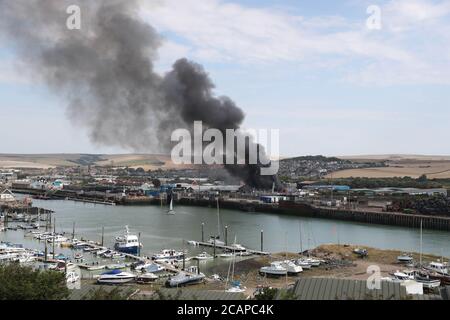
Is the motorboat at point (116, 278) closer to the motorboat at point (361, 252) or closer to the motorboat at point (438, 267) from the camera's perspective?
the motorboat at point (361, 252)

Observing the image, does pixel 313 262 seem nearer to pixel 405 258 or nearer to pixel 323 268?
pixel 323 268

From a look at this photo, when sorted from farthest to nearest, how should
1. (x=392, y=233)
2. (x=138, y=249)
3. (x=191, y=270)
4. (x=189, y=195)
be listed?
(x=189, y=195) → (x=392, y=233) → (x=138, y=249) → (x=191, y=270)

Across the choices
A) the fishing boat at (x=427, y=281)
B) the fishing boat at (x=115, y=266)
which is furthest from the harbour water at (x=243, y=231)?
the fishing boat at (x=427, y=281)

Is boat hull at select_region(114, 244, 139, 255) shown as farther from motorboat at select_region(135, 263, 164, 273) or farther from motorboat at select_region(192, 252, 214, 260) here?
motorboat at select_region(135, 263, 164, 273)

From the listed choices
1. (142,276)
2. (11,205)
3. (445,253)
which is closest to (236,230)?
(445,253)

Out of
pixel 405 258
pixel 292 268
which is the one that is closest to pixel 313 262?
pixel 292 268

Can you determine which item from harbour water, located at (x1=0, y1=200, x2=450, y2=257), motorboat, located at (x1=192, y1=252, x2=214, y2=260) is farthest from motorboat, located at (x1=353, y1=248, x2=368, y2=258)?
motorboat, located at (x1=192, y1=252, x2=214, y2=260)
